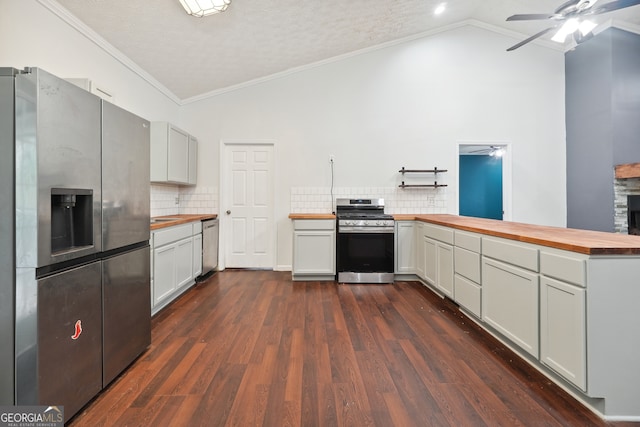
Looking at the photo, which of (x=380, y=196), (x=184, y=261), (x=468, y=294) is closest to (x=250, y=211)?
(x=184, y=261)

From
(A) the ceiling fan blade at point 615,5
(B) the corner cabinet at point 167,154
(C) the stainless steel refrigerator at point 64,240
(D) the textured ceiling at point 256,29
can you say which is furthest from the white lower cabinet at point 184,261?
(A) the ceiling fan blade at point 615,5

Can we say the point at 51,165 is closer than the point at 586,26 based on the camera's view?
Yes

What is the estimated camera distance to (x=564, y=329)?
1.59 meters

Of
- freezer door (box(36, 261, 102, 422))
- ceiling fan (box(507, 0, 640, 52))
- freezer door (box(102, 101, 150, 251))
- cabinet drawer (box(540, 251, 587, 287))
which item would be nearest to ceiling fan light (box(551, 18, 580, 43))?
ceiling fan (box(507, 0, 640, 52))

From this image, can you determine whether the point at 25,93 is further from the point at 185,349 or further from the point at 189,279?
the point at 189,279

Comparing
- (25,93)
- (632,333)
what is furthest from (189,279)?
(632,333)

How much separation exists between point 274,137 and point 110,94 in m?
2.15

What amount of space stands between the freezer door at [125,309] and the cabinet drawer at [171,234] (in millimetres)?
731

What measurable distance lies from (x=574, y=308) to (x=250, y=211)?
399cm

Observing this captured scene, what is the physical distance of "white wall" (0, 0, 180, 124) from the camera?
76.5 inches

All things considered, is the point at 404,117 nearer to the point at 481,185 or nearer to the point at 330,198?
the point at 330,198

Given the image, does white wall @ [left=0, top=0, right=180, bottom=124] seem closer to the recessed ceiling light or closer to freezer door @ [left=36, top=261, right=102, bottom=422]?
freezer door @ [left=36, top=261, right=102, bottom=422]

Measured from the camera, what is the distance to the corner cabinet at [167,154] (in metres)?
3.57

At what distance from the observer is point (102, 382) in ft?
5.28
